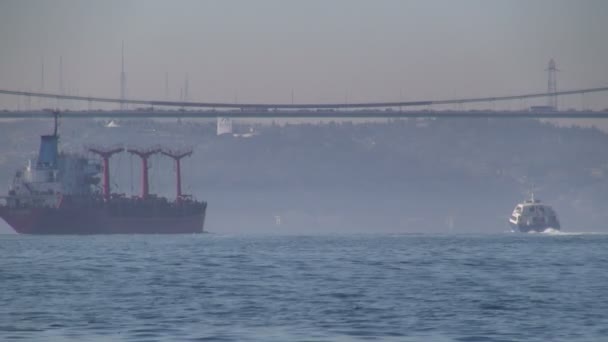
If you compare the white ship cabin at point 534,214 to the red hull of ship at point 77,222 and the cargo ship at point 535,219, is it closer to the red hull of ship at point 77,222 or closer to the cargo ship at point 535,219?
the cargo ship at point 535,219

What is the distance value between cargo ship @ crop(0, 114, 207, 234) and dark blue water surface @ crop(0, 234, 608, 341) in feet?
155

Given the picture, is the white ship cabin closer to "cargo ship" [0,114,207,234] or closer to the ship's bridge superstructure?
"cargo ship" [0,114,207,234]

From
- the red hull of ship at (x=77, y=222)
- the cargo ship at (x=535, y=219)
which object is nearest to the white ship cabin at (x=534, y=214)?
the cargo ship at (x=535, y=219)

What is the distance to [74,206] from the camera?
10644cm

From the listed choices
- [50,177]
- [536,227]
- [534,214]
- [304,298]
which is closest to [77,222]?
[50,177]

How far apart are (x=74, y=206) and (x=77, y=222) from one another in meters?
1.13

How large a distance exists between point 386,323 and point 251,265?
71.6 ft

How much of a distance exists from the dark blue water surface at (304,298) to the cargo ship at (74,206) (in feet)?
155

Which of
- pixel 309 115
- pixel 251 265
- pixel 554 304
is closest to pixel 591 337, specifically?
pixel 554 304

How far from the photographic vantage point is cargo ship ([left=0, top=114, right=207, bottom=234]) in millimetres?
105938

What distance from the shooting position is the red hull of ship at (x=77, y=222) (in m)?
105

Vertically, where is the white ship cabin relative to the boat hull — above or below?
above

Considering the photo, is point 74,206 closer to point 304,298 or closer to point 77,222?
point 77,222

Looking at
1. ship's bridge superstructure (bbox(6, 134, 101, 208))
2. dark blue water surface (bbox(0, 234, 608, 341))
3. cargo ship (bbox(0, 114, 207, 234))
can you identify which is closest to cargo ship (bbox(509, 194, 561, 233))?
cargo ship (bbox(0, 114, 207, 234))
